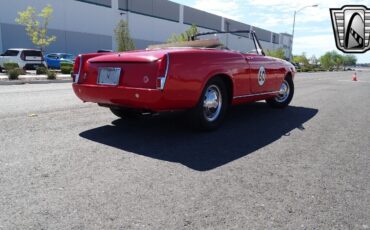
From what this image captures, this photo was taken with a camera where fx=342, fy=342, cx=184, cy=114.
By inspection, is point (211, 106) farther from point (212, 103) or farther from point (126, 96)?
point (126, 96)

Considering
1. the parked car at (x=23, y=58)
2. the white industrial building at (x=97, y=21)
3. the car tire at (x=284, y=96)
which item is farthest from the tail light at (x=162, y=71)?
the white industrial building at (x=97, y=21)

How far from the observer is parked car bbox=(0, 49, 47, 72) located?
21672mm

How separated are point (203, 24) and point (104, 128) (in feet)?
187

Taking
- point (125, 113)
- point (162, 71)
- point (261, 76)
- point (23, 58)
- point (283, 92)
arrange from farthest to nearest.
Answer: point (23, 58), point (283, 92), point (261, 76), point (125, 113), point (162, 71)

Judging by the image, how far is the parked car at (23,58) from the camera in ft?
71.1

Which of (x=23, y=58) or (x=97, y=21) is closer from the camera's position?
(x=23, y=58)

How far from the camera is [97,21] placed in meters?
42.0

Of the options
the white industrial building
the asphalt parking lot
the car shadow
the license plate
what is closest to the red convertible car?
the license plate

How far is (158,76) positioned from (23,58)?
68.6 ft

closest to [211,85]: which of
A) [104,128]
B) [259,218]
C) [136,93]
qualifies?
[136,93]

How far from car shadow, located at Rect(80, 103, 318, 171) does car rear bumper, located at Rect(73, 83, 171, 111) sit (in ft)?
1.43

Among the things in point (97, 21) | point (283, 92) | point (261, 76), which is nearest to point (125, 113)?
point (261, 76)

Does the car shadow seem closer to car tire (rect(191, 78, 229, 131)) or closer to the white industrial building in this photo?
car tire (rect(191, 78, 229, 131))

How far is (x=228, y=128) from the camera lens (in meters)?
5.19
